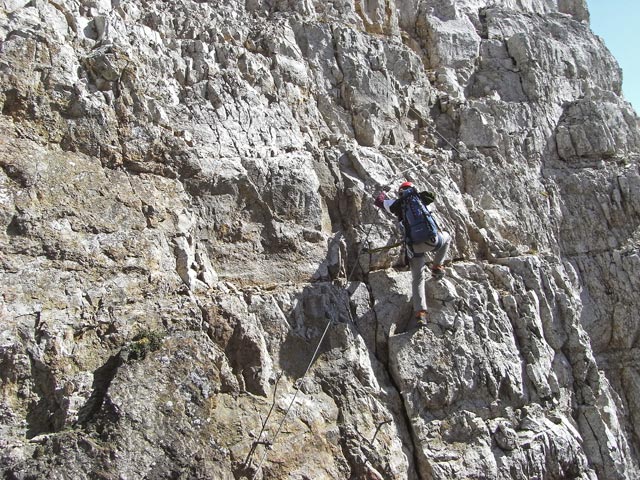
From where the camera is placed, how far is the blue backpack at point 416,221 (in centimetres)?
1146

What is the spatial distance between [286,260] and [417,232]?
2.77 metres

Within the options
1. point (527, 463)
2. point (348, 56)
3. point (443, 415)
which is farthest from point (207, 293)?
point (348, 56)

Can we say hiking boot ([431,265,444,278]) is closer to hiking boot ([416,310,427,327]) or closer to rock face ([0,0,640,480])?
rock face ([0,0,640,480])

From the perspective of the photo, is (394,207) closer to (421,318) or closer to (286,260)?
(421,318)

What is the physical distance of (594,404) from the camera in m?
13.0

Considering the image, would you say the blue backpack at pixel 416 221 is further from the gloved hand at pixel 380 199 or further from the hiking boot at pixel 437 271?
the hiking boot at pixel 437 271

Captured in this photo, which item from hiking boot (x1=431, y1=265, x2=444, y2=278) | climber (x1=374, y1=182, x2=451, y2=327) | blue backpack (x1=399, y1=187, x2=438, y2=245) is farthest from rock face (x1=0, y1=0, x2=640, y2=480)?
blue backpack (x1=399, y1=187, x2=438, y2=245)

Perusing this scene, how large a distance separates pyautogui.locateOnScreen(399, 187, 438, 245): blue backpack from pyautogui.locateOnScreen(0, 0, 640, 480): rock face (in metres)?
0.95

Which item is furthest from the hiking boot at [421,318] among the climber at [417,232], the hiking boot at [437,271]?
the hiking boot at [437,271]

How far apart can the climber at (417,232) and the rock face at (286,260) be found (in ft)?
1.69

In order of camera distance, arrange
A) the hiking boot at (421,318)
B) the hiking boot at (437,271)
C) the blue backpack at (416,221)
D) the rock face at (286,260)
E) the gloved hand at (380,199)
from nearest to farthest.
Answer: the rock face at (286,260) → the blue backpack at (416,221) → the hiking boot at (421,318) → the gloved hand at (380,199) → the hiking boot at (437,271)

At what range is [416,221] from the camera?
1157cm

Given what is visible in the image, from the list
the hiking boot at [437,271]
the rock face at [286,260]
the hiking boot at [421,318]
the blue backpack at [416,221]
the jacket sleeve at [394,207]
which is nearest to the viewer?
the rock face at [286,260]

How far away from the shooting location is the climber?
1150 cm
